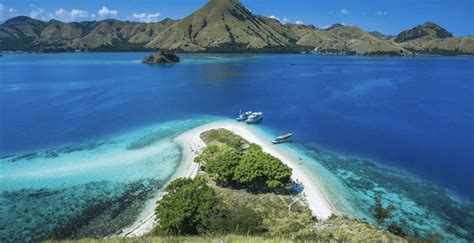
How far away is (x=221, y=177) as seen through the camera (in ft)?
129

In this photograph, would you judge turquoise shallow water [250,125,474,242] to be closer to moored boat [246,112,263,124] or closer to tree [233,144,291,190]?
tree [233,144,291,190]

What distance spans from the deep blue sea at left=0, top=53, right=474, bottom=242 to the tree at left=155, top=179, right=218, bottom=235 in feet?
25.1

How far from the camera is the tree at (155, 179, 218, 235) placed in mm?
27562

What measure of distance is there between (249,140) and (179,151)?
41.0ft

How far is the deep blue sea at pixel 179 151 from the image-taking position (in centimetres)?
3656

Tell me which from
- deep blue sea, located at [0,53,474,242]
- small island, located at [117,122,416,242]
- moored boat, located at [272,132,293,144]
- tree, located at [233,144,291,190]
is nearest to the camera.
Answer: small island, located at [117,122,416,242]

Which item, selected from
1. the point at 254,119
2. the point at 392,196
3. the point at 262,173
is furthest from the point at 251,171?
the point at 254,119

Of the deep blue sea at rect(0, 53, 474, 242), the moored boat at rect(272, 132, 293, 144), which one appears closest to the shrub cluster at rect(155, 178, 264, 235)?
the deep blue sea at rect(0, 53, 474, 242)

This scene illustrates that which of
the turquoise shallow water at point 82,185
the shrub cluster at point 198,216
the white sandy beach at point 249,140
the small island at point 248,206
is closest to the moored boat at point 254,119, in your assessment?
the white sandy beach at point 249,140

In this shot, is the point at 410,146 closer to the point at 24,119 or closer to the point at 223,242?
the point at 223,242

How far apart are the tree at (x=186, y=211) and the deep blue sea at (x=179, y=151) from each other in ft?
25.1

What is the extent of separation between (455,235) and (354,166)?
722 inches

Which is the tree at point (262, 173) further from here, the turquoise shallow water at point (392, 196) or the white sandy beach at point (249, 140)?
the turquoise shallow water at point (392, 196)

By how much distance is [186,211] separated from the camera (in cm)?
2827
